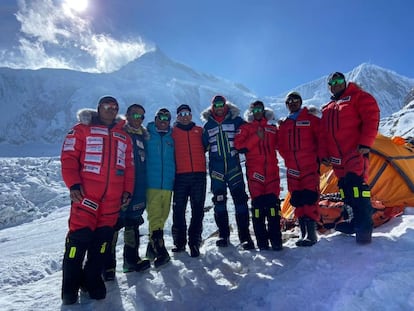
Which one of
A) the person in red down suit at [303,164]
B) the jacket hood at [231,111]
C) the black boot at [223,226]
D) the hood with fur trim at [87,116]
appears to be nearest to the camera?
the hood with fur trim at [87,116]

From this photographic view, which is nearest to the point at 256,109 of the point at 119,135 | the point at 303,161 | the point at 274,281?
the point at 303,161

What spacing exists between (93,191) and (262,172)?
2341 millimetres

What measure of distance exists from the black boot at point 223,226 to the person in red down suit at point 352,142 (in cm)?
169

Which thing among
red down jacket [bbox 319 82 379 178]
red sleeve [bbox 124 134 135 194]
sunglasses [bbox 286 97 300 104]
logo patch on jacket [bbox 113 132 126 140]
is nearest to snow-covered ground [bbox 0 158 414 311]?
red down jacket [bbox 319 82 379 178]

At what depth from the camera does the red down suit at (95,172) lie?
3768 mm

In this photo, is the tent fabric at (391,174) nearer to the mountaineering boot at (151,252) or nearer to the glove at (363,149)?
the glove at (363,149)

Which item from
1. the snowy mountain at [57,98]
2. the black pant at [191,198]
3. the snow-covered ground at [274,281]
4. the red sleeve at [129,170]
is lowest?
the snow-covered ground at [274,281]

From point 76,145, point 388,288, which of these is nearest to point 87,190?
point 76,145

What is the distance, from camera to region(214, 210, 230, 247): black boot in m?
5.16

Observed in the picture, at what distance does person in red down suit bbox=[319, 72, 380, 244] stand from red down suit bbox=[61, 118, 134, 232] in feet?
8.88

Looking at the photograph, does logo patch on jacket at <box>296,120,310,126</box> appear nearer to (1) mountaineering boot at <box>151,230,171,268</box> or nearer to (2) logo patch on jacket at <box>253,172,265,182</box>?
(2) logo patch on jacket at <box>253,172,265,182</box>

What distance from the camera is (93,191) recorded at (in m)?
3.83

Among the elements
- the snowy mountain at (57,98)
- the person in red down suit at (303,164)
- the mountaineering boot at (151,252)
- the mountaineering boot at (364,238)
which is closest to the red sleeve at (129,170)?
the mountaineering boot at (151,252)

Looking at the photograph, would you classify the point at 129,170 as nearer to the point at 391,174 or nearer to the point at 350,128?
the point at 350,128
